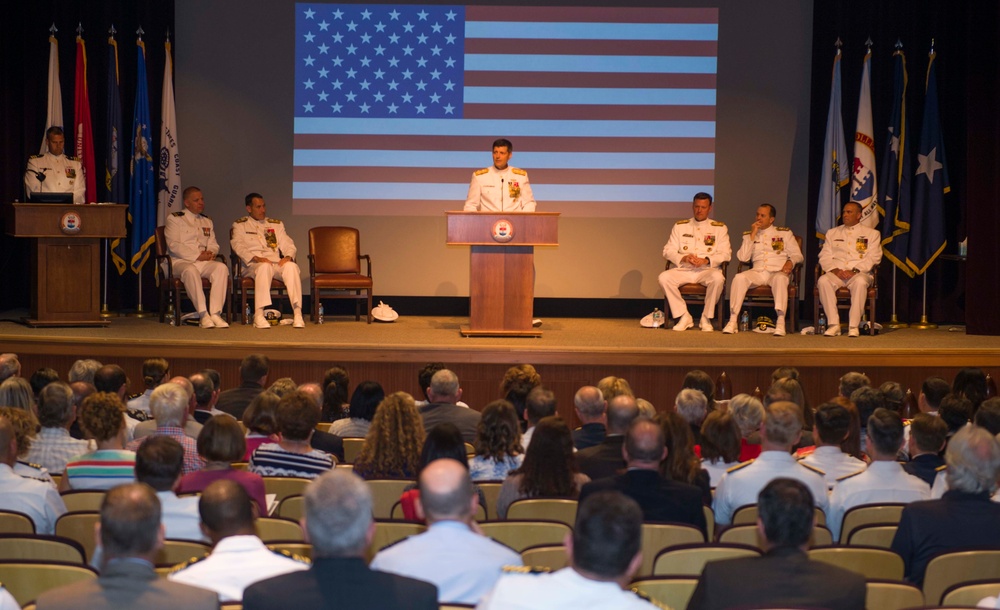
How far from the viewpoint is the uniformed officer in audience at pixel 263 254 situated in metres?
9.77

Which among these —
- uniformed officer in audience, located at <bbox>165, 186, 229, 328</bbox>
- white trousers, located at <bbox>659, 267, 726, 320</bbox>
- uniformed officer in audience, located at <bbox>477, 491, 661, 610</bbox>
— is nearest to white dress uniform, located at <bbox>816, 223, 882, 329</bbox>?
white trousers, located at <bbox>659, 267, 726, 320</bbox>

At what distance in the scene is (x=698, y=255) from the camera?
10.3m

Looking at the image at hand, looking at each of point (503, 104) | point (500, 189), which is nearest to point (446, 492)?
point (500, 189)

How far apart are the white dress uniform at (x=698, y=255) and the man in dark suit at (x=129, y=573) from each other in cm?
785

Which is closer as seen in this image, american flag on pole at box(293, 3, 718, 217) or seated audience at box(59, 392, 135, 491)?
seated audience at box(59, 392, 135, 491)

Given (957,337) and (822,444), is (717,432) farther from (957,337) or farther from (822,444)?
(957,337)

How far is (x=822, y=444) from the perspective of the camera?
4629 millimetres

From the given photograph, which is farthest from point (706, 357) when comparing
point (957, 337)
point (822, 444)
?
point (822, 444)

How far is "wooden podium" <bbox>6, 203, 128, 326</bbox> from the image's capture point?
9016 mm

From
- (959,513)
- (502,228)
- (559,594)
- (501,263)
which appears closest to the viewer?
(559,594)

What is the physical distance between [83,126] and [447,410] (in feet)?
21.7

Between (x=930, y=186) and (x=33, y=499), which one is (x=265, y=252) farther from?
(x=33, y=499)

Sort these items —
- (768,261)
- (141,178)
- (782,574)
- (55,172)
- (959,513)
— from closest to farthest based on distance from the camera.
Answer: (782,574) → (959,513) → (55,172) → (768,261) → (141,178)

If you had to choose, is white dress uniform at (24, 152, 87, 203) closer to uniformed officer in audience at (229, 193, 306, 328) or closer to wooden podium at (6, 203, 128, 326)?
wooden podium at (6, 203, 128, 326)
